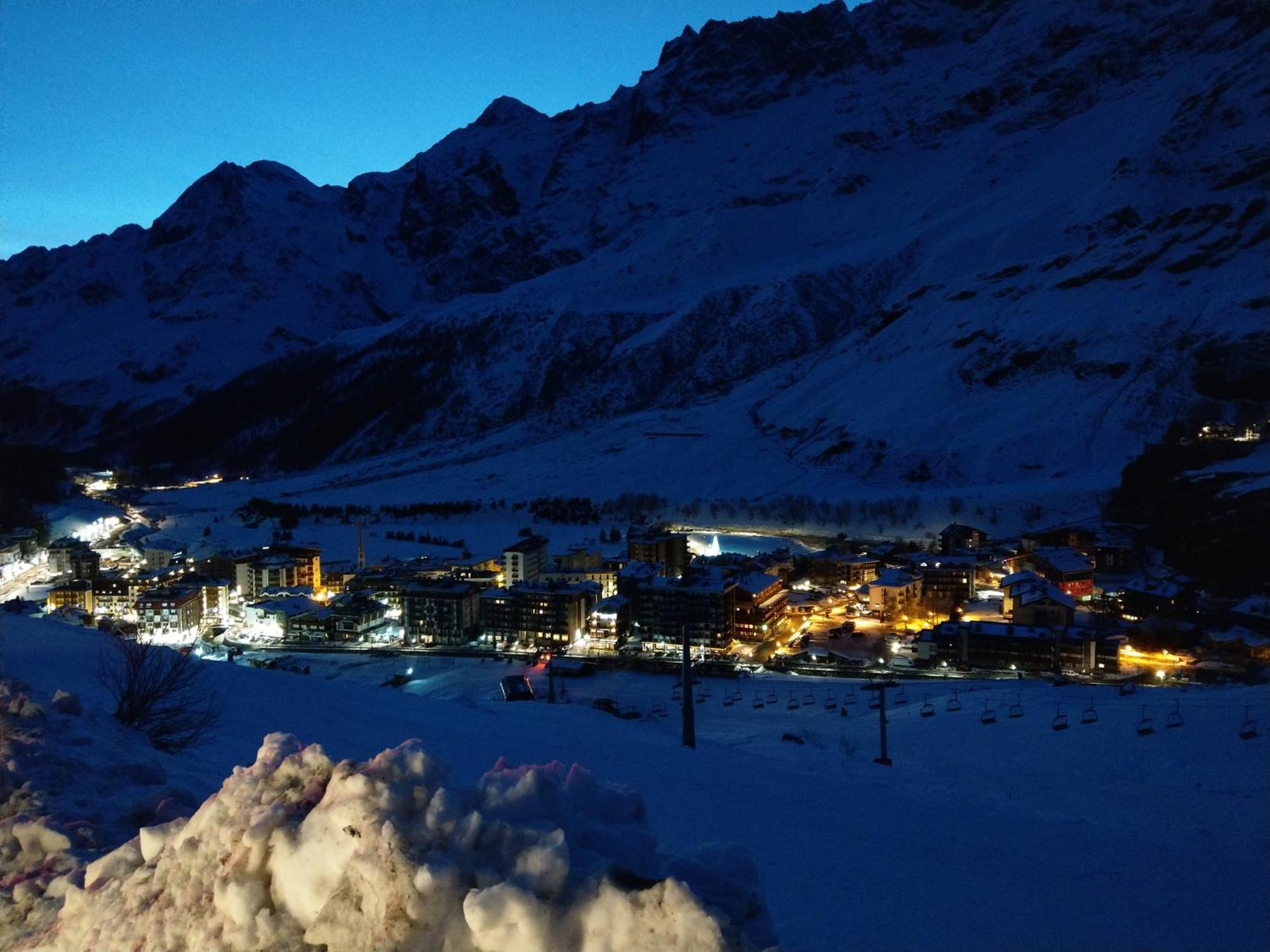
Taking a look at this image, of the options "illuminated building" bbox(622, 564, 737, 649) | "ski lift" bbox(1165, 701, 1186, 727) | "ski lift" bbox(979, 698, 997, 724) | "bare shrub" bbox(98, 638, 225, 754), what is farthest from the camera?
"illuminated building" bbox(622, 564, 737, 649)

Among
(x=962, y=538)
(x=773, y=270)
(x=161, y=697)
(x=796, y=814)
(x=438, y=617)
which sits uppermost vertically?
(x=773, y=270)

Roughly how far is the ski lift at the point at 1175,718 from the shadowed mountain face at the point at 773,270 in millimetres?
45540

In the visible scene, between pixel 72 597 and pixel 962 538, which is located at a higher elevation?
pixel 962 538

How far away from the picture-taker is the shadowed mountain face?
2766 inches

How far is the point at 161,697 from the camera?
7496 millimetres

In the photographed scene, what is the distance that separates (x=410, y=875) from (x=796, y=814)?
4.18 m

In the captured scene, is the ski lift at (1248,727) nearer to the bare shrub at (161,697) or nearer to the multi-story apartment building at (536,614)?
the bare shrub at (161,697)

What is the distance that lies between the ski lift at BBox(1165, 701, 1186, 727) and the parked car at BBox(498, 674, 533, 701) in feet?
44.6

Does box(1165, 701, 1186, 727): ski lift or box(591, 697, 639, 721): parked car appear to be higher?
box(1165, 701, 1186, 727): ski lift

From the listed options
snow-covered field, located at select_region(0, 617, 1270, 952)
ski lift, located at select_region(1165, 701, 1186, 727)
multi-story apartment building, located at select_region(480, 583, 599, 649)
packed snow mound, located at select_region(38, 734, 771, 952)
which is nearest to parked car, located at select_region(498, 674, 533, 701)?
multi-story apartment building, located at select_region(480, 583, 599, 649)

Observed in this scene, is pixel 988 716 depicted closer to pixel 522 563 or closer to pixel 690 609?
pixel 690 609

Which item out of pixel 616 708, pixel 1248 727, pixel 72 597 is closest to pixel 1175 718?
pixel 1248 727

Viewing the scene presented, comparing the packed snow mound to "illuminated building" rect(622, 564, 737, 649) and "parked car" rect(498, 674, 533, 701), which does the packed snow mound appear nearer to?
"parked car" rect(498, 674, 533, 701)

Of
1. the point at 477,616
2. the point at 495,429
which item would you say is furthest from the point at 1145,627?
the point at 495,429
